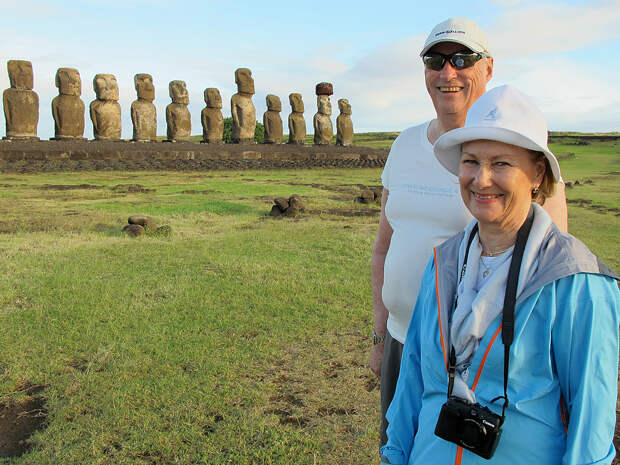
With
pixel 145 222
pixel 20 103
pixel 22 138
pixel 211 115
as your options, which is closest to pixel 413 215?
pixel 145 222

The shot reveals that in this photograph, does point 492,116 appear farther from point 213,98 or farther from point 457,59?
point 213,98

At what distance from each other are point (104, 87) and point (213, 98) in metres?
4.57

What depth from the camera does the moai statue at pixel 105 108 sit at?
19797mm

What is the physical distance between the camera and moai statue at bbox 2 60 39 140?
18.0 m

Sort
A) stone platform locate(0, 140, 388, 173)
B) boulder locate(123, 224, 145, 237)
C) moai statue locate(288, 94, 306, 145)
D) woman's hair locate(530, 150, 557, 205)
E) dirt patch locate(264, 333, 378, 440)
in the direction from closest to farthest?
woman's hair locate(530, 150, 557, 205), dirt patch locate(264, 333, 378, 440), boulder locate(123, 224, 145, 237), stone platform locate(0, 140, 388, 173), moai statue locate(288, 94, 306, 145)

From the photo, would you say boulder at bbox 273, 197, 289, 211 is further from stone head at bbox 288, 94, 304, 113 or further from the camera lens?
stone head at bbox 288, 94, 304, 113

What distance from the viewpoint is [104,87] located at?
65.1 ft

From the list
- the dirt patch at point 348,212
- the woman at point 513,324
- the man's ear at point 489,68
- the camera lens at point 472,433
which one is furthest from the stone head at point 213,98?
the camera lens at point 472,433

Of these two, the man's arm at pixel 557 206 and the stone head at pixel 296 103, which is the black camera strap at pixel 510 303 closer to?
the man's arm at pixel 557 206

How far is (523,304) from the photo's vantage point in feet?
4.19

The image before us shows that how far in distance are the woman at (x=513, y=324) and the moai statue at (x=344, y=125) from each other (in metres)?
26.4

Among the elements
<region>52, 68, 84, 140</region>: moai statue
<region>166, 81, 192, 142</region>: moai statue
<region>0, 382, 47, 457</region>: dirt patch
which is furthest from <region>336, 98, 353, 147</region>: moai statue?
<region>0, 382, 47, 457</region>: dirt patch

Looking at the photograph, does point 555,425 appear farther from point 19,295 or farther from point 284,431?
point 19,295

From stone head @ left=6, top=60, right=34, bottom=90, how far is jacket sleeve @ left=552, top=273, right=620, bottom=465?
20.6 meters
